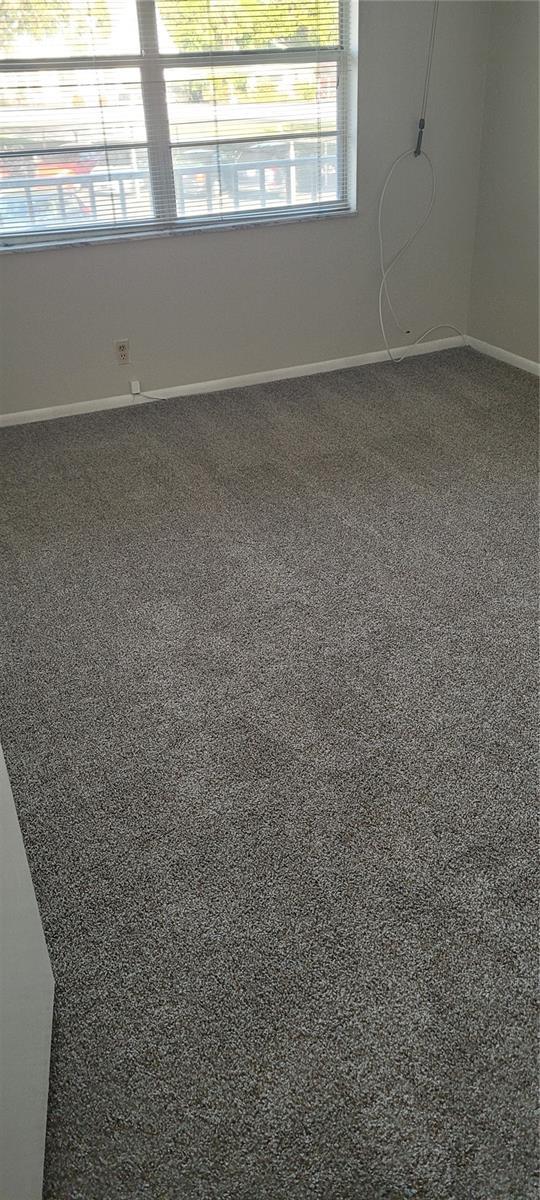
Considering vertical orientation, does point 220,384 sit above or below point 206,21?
below

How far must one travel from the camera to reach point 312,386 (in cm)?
411

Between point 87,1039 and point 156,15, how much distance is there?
11.9 ft

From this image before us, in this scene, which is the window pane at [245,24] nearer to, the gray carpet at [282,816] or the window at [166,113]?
the window at [166,113]

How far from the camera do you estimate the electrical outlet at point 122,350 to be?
384cm

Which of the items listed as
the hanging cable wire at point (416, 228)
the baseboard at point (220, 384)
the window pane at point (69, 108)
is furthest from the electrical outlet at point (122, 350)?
the hanging cable wire at point (416, 228)

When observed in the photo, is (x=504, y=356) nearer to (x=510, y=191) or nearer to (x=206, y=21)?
(x=510, y=191)

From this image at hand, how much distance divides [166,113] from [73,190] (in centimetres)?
49

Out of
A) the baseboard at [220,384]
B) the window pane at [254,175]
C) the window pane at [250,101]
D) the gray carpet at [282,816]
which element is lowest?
the gray carpet at [282,816]

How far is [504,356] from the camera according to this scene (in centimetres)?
428

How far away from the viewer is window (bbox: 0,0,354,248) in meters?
3.34

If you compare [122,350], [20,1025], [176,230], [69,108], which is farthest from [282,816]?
[69,108]

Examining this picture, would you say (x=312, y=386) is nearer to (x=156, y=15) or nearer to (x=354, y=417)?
(x=354, y=417)

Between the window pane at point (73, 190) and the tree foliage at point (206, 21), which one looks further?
the window pane at point (73, 190)

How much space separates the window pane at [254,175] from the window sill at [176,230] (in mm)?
44
